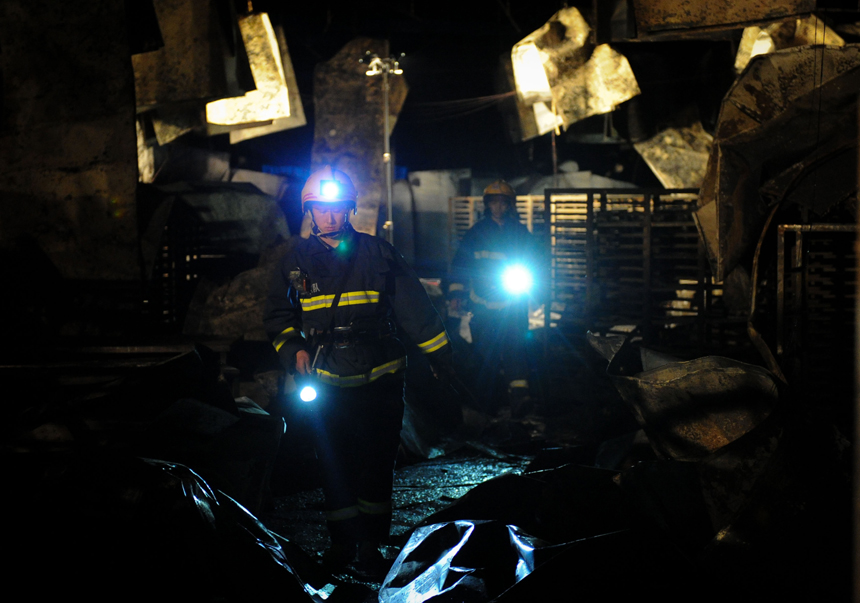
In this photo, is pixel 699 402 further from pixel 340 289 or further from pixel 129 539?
pixel 129 539

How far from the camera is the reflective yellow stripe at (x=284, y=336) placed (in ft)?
11.6

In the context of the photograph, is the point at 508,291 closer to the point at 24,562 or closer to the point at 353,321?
the point at 353,321

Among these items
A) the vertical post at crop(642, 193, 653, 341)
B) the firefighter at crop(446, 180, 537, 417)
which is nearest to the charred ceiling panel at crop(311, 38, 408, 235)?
the firefighter at crop(446, 180, 537, 417)

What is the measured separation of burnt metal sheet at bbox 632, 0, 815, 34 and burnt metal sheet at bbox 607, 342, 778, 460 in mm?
2745

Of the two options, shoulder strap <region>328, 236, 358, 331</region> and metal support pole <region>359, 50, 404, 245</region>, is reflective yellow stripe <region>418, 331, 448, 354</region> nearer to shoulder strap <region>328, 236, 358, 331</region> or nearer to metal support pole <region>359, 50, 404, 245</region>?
shoulder strap <region>328, 236, 358, 331</region>

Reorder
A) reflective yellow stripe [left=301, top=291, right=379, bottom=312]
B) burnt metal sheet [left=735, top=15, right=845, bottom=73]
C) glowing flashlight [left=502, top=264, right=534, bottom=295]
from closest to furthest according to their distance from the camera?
reflective yellow stripe [left=301, top=291, right=379, bottom=312] < burnt metal sheet [left=735, top=15, right=845, bottom=73] < glowing flashlight [left=502, top=264, right=534, bottom=295]

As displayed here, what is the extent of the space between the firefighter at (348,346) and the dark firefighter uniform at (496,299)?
11.7 feet

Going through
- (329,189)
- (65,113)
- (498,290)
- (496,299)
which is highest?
(65,113)

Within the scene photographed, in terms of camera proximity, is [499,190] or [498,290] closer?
[498,290]

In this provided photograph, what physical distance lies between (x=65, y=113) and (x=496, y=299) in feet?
14.9

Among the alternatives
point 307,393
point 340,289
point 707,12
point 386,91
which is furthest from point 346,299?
point 386,91

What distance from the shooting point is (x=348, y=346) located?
11.3ft

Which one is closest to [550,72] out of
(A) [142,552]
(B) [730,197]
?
(B) [730,197]

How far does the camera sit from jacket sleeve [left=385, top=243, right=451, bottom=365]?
12.0ft
